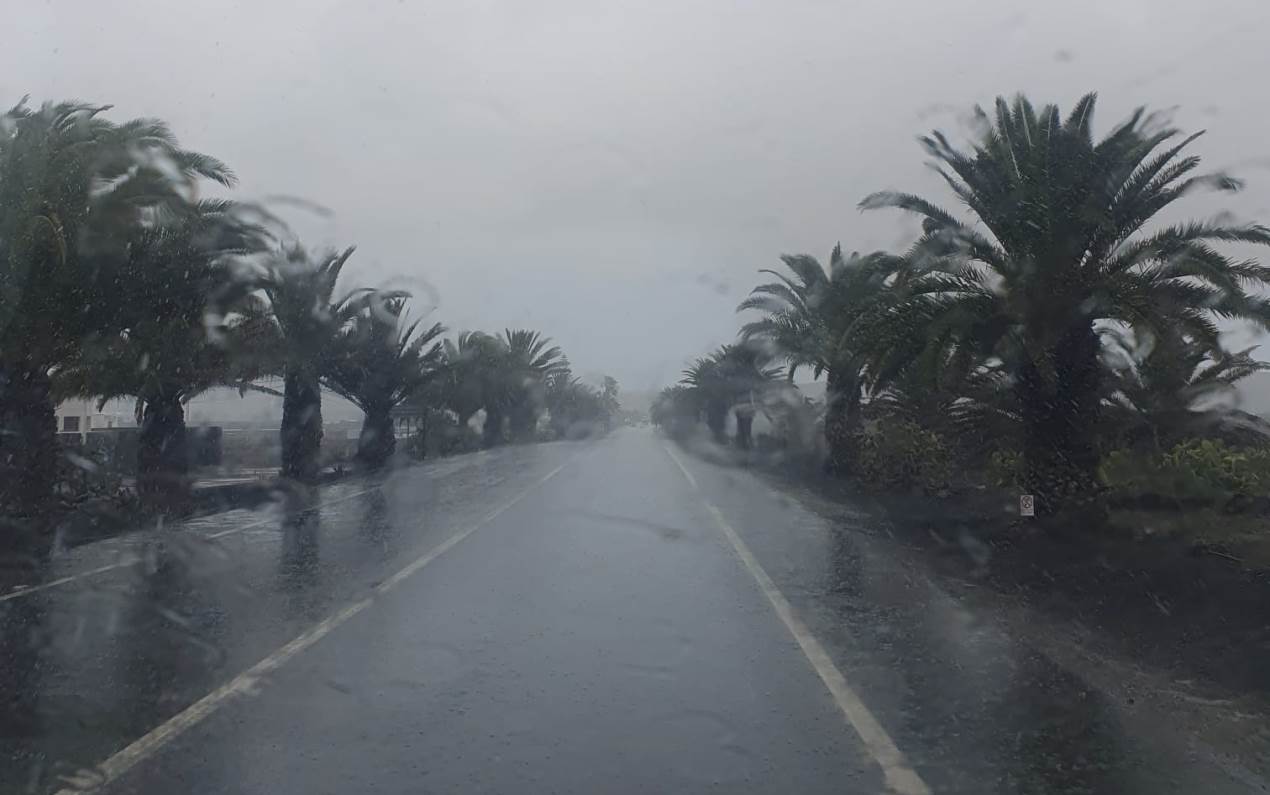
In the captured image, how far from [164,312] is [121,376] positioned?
4.83 feet

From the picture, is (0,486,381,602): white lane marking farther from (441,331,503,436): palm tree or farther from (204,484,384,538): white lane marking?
(441,331,503,436): palm tree

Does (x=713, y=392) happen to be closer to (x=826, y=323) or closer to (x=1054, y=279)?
(x=826, y=323)

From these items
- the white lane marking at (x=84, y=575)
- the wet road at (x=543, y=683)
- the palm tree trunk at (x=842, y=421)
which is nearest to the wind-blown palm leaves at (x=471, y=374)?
the palm tree trunk at (x=842, y=421)

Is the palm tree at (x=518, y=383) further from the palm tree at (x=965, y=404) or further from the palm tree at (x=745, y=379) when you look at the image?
the palm tree at (x=965, y=404)

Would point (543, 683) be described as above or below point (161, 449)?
below

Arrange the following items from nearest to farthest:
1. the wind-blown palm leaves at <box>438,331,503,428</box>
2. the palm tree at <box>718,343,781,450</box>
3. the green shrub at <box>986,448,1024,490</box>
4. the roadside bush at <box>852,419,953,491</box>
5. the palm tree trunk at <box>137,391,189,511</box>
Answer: the green shrub at <box>986,448,1024,490</box>
the palm tree trunk at <box>137,391,189,511</box>
the roadside bush at <box>852,419,953,491</box>
the palm tree at <box>718,343,781,450</box>
the wind-blown palm leaves at <box>438,331,503,428</box>

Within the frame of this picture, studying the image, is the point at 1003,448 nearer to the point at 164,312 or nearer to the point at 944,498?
the point at 944,498

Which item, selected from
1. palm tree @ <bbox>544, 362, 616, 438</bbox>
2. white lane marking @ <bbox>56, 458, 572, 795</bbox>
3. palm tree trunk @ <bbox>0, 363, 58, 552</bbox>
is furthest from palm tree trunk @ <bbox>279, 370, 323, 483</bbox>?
palm tree @ <bbox>544, 362, 616, 438</bbox>

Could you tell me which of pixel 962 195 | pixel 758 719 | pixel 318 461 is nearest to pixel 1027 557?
pixel 962 195

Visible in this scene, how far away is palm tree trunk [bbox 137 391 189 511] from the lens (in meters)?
21.2

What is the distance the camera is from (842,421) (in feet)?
→ 96.4

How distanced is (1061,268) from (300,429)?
2148 cm

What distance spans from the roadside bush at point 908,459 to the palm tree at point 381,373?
17.5m

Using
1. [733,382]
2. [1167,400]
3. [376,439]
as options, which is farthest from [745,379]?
[1167,400]
